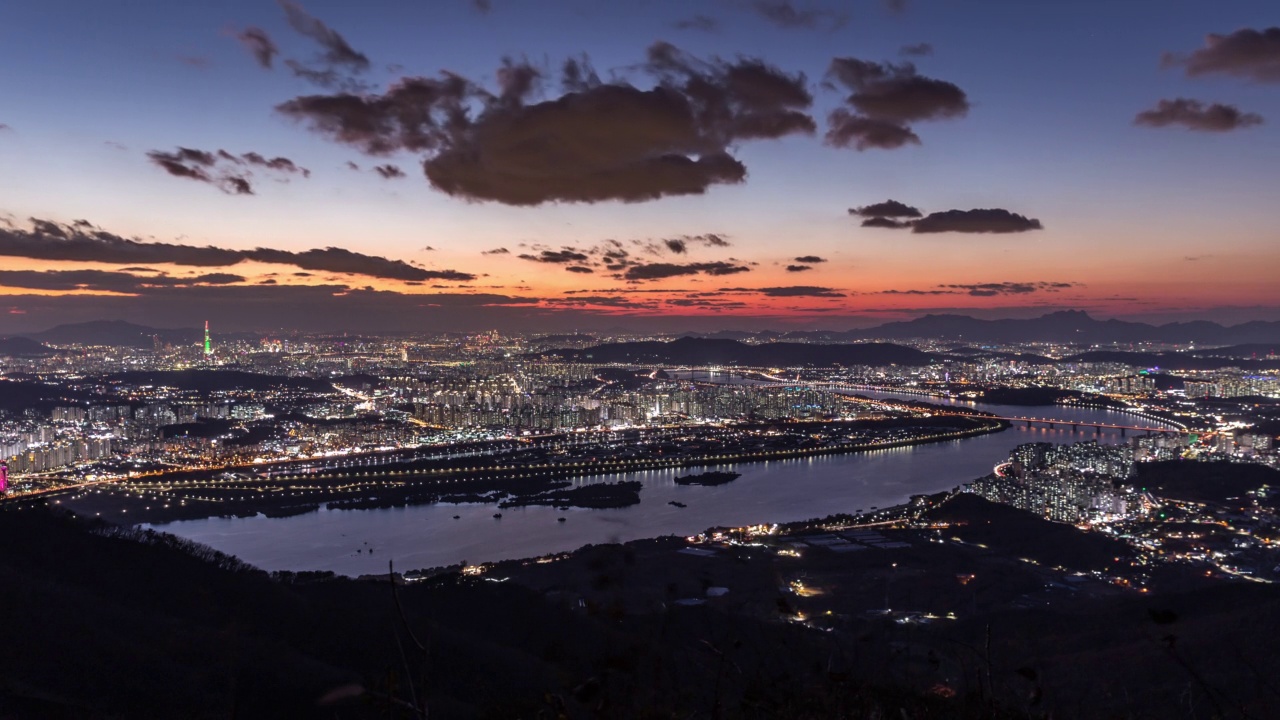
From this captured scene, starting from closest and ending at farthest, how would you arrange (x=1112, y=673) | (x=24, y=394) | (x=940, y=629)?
1. (x=1112, y=673)
2. (x=940, y=629)
3. (x=24, y=394)

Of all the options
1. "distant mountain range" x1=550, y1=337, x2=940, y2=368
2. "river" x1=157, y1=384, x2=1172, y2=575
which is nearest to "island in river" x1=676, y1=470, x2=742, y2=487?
"river" x1=157, y1=384, x2=1172, y2=575

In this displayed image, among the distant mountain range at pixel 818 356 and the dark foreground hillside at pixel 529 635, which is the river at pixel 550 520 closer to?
the dark foreground hillside at pixel 529 635

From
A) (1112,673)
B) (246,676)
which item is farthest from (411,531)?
(1112,673)

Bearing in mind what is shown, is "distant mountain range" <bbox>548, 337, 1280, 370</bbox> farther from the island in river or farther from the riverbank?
the island in river

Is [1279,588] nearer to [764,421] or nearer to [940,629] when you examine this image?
[940,629]

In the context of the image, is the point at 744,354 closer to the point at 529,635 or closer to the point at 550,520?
the point at 550,520

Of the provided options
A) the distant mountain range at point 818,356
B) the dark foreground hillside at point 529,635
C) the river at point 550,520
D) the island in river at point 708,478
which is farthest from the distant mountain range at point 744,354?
the dark foreground hillside at point 529,635
